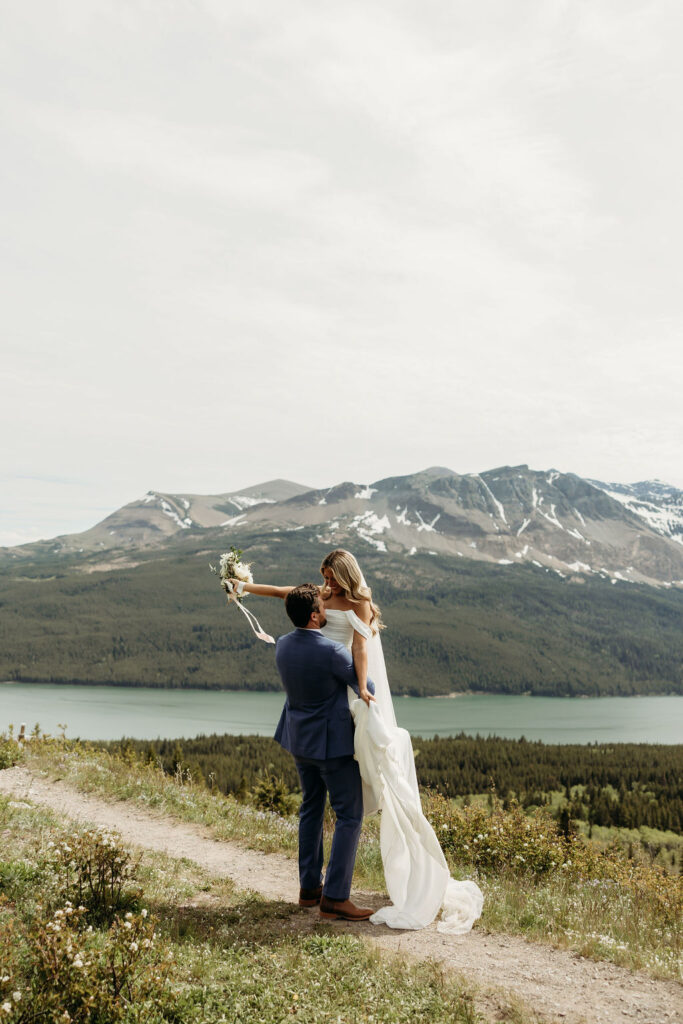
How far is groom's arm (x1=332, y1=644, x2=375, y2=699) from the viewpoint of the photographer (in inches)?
243

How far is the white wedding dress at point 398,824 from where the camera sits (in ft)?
20.3

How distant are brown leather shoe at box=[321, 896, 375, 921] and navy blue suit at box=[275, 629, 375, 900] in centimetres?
7

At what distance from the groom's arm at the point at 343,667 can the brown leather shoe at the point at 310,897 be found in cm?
221

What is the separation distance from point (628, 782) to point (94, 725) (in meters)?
77.8

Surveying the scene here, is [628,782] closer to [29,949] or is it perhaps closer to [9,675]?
[29,949]

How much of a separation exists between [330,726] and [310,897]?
1973mm

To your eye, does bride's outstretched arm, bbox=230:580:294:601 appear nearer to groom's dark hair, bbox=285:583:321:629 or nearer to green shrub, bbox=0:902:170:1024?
groom's dark hair, bbox=285:583:321:629

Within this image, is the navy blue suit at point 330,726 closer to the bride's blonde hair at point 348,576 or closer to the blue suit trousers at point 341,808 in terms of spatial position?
the blue suit trousers at point 341,808

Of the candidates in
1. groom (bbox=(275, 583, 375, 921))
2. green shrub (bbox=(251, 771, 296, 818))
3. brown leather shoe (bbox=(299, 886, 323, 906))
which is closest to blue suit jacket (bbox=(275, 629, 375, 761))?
groom (bbox=(275, 583, 375, 921))

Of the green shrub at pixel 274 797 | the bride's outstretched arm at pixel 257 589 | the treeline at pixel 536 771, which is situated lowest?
the treeline at pixel 536 771

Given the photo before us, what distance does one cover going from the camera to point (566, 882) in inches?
343

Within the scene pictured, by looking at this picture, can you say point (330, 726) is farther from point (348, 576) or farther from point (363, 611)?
point (348, 576)

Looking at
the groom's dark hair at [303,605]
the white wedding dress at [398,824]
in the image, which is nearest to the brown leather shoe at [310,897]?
the white wedding dress at [398,824]

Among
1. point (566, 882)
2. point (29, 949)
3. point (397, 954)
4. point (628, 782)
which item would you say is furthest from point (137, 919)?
point (628, 782)
